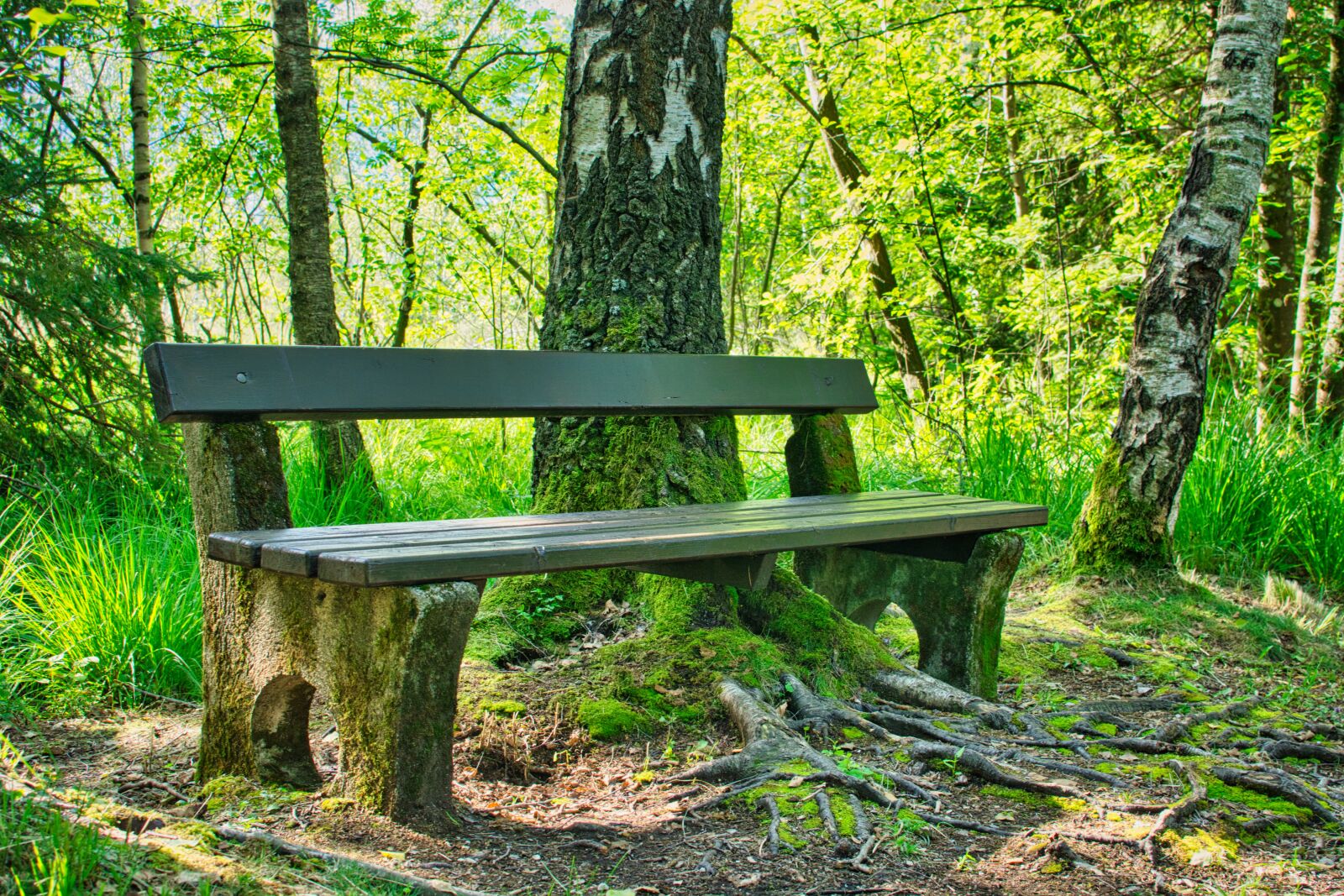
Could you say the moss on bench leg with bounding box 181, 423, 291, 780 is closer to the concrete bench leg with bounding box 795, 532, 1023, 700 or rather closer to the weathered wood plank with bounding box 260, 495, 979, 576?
the weathered wood plank with bounding box 260, 495, 979, 576

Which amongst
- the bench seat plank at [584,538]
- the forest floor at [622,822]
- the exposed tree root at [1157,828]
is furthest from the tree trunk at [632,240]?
the exposed tree root at [1157,828]

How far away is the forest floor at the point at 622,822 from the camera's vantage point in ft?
6.32

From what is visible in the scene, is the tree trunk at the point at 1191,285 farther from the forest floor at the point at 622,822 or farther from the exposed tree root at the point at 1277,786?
the exposed tree root at the point at 1277,786

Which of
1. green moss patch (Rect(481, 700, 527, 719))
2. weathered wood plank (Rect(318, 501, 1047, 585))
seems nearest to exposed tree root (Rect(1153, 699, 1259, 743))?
weathered wood plank (Rect(318, 501, 1047, 585))

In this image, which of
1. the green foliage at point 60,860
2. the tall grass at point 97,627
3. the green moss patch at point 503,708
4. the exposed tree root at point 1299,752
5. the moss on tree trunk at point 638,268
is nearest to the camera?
the green foliage at point 60,860

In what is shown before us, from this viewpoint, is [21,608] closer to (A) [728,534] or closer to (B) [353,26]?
(A) [728,534]

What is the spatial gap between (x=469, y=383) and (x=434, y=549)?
0.80 metres

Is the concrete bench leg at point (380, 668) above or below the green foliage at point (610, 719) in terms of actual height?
above

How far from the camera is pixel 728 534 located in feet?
7.76

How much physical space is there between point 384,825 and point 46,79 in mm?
4004

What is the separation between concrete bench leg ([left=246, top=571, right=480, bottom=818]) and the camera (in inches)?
80.7

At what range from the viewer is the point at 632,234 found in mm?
3596

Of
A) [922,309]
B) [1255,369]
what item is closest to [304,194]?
[1255,369]

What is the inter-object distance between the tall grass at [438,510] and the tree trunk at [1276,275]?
89.8 inches
